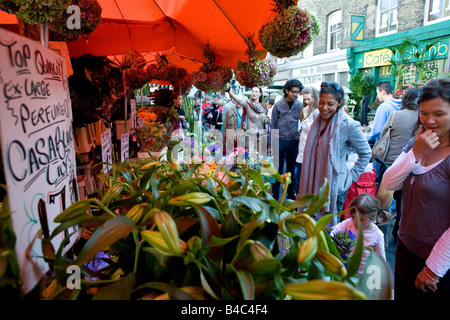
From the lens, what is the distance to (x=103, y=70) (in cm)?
244

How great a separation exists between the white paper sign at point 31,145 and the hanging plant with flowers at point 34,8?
24cm

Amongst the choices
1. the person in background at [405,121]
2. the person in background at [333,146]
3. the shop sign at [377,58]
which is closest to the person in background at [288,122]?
the person in background at [405,121]

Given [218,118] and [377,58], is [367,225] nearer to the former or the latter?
[218,118]

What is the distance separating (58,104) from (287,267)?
0.81 m

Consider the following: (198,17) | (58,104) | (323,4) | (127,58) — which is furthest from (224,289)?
(323,4)

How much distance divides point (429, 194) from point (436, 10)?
37.6 feet

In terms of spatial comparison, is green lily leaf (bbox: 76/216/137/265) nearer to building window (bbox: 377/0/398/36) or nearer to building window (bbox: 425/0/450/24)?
building window (bbox: 425/0/450/24)

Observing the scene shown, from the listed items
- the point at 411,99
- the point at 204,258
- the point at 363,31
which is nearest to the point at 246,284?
the point at 204,258

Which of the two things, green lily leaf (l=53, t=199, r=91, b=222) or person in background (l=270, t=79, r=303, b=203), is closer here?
green lily leaf (l=53, t=199, r=91, b=222)

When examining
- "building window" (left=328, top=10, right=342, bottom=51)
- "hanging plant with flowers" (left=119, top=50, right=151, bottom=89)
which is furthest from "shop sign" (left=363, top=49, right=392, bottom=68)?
"hanging plant with flowers" (left=119, top=50, right=151, bottom=89)

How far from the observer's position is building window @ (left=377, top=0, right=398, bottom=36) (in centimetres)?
1179

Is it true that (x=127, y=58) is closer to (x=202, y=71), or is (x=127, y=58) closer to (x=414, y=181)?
(x=202, y=71)

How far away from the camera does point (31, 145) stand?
742 millimetres

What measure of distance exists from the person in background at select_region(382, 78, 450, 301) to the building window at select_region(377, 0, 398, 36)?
40.6 ft
